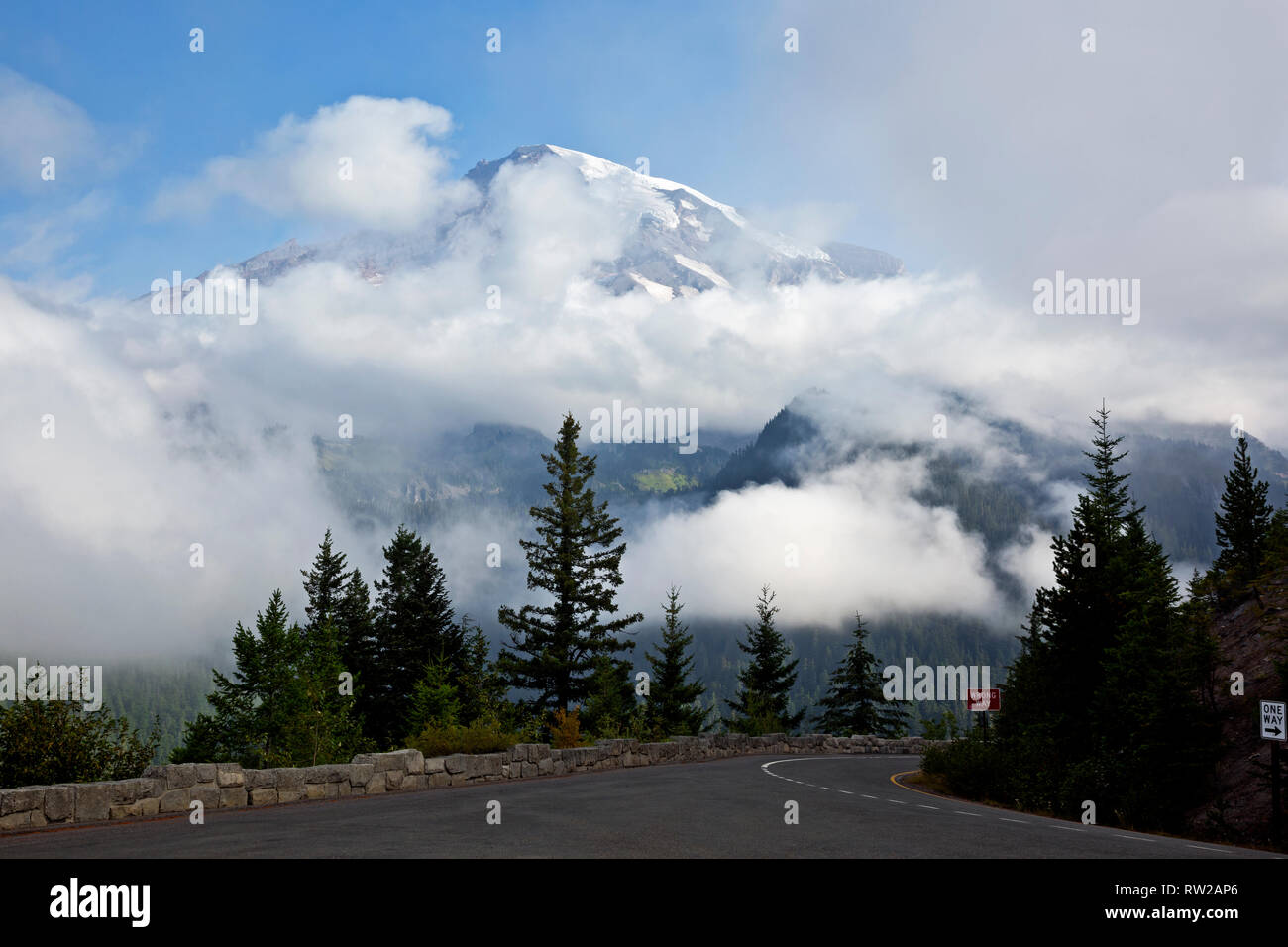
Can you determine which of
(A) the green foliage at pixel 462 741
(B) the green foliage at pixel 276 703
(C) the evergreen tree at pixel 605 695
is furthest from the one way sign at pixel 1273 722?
(C) the evergreen tree at pixel 605 695

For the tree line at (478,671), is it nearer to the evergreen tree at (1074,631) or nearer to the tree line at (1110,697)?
the tree line at (1110,697)

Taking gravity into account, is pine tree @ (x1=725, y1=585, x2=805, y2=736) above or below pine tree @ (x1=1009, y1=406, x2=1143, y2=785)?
below

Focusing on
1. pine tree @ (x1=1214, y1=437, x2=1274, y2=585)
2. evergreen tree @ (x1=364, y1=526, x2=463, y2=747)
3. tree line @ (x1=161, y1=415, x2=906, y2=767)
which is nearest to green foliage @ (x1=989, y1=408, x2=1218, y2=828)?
tree line @ (x1=161, y1=415, x2=906, y2=767)

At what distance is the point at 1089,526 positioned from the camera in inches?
1144

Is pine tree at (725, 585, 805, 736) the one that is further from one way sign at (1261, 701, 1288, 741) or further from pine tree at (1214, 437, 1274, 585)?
one way sign at (1261, 701, 1288, 741)

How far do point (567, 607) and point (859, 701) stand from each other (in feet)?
137

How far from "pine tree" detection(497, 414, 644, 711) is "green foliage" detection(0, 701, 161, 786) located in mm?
40987

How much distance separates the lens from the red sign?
97.9 ft

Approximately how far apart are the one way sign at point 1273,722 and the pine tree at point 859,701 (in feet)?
241

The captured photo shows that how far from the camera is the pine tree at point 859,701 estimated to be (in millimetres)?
86500

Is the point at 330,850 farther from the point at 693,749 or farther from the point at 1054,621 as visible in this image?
the point at 693,749
